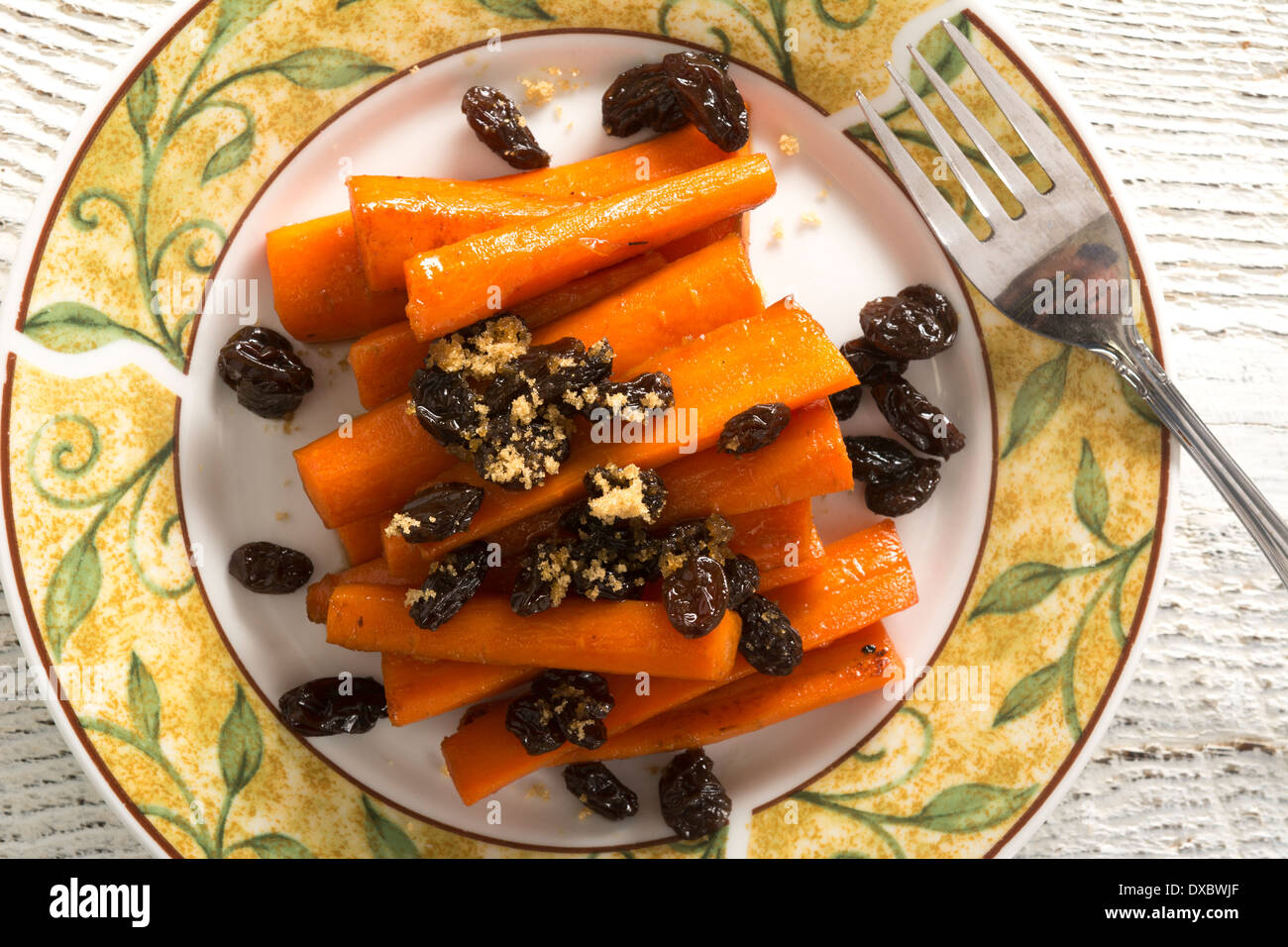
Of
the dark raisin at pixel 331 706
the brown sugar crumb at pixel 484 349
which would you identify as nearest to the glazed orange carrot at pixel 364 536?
the dark raisin at pixel 331 706

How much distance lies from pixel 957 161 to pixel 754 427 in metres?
1.06

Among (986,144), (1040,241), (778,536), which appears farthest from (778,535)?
(986,144)

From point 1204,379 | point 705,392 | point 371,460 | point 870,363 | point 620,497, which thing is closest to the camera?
point 620,497

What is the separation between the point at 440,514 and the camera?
225 cm

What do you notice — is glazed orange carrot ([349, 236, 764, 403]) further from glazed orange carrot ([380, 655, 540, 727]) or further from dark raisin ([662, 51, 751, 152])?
glazed orange carrot ([380, 655, 540, 727])

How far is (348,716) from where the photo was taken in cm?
259

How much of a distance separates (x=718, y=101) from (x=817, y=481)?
43.5 inches

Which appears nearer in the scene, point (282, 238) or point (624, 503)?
point (624, 503)

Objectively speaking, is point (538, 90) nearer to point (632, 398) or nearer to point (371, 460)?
point (632, 398)

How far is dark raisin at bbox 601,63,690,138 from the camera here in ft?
8.32

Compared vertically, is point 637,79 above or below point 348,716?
above

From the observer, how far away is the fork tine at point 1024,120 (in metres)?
2.52
